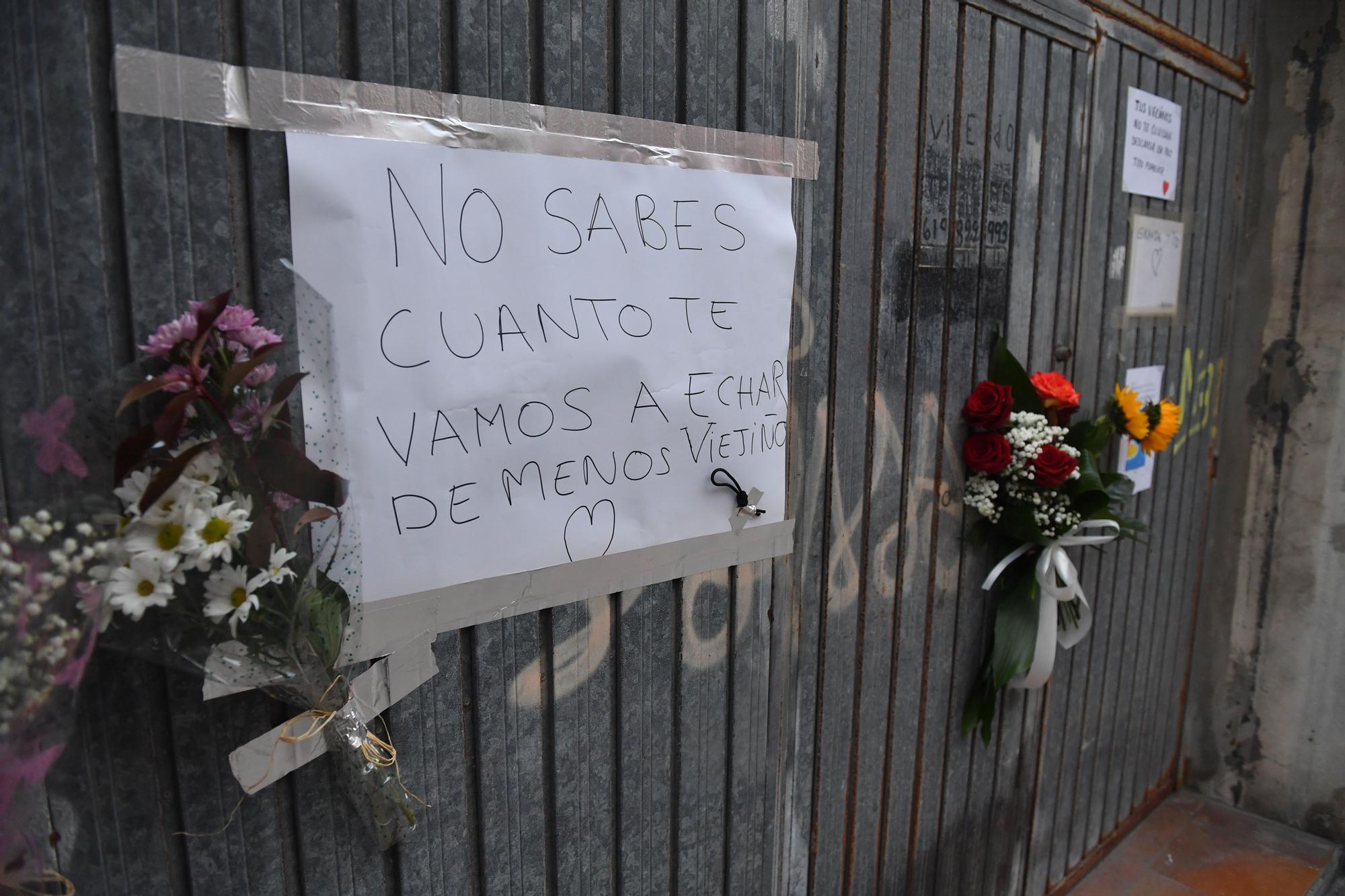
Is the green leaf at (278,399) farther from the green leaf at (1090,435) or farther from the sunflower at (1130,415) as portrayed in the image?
the sunflower at (1130,415)

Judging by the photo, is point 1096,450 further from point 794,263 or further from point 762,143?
point 762,143

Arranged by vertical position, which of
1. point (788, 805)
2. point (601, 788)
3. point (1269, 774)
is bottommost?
point (1269, 774)

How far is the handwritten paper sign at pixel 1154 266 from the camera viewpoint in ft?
8.40

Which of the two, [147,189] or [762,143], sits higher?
[762,143]

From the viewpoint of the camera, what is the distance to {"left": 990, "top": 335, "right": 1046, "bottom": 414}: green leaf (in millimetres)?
2096

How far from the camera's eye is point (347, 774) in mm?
1121

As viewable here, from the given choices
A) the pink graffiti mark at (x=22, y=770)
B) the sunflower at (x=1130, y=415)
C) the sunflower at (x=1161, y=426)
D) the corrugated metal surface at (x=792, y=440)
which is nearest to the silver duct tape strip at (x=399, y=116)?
the corrugated metal surface at (x=792, y=440)

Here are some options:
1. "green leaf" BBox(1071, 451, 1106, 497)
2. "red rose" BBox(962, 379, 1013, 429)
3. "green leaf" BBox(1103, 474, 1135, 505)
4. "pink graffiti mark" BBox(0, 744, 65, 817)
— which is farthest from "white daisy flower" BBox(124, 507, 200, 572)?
"green leaf" BBox(1103, 474, 1135, 505)

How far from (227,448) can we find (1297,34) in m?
3.71

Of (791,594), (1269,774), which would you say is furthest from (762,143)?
(1269,774)

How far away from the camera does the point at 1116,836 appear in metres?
3.07

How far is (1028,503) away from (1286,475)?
1.75m

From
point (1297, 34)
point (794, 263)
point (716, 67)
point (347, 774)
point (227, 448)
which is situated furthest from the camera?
point (1297, 34)

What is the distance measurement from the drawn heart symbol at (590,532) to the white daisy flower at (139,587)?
0.57 meters
